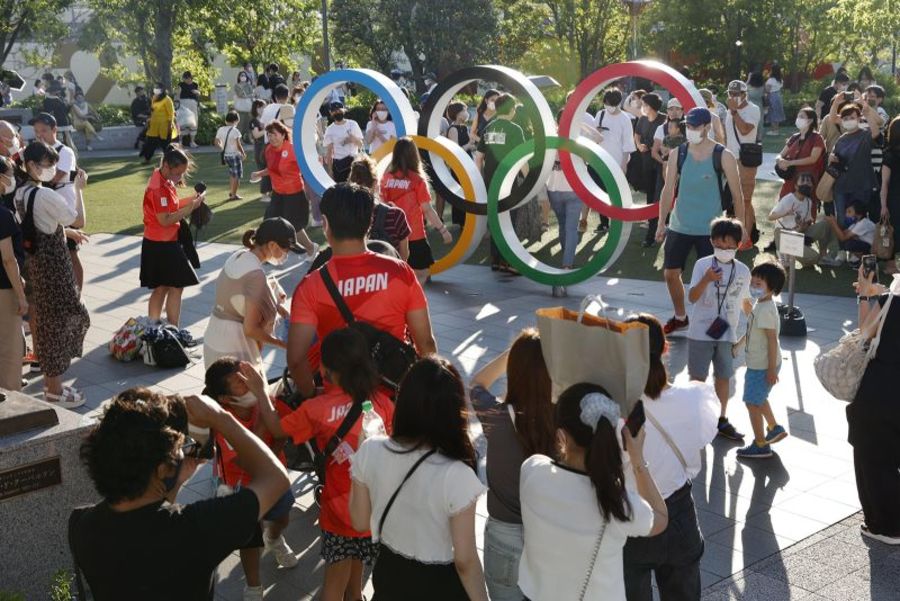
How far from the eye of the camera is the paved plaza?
5.72 m

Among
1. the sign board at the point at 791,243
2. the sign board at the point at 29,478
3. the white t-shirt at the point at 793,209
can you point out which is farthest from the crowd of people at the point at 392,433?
the white t-shirt at the point at 793,209

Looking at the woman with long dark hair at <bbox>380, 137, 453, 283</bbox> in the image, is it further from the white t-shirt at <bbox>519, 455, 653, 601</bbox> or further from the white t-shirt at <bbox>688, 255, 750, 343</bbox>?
the white t-shirt at <bbox>519, 455, 653, 601</bbox>

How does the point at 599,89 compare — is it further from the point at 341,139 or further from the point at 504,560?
the point at 504,560

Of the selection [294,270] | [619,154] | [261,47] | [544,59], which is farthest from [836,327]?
[544,59]

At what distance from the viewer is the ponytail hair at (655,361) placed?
4293 mm

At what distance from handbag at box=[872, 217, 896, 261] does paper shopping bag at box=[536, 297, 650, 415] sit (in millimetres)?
9157

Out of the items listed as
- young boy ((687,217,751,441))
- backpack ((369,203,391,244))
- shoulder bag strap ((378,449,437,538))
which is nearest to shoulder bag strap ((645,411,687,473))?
shoulder bag strap ((378,449,437,538))

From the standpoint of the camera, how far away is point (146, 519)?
329cm

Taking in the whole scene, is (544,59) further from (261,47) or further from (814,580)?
(814,580)

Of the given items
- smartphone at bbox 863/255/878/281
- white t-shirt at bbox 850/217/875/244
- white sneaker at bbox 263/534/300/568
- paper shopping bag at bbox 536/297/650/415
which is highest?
paper shopping bag at bbox 536/297/650/415

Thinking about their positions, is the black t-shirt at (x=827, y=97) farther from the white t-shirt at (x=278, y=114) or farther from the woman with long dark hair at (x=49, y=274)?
the woman with long dark hair at (x=49, y=274)

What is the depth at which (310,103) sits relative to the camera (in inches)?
565

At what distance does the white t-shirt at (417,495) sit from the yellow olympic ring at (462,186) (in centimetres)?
867

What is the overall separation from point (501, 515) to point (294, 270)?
9972 millimetres
